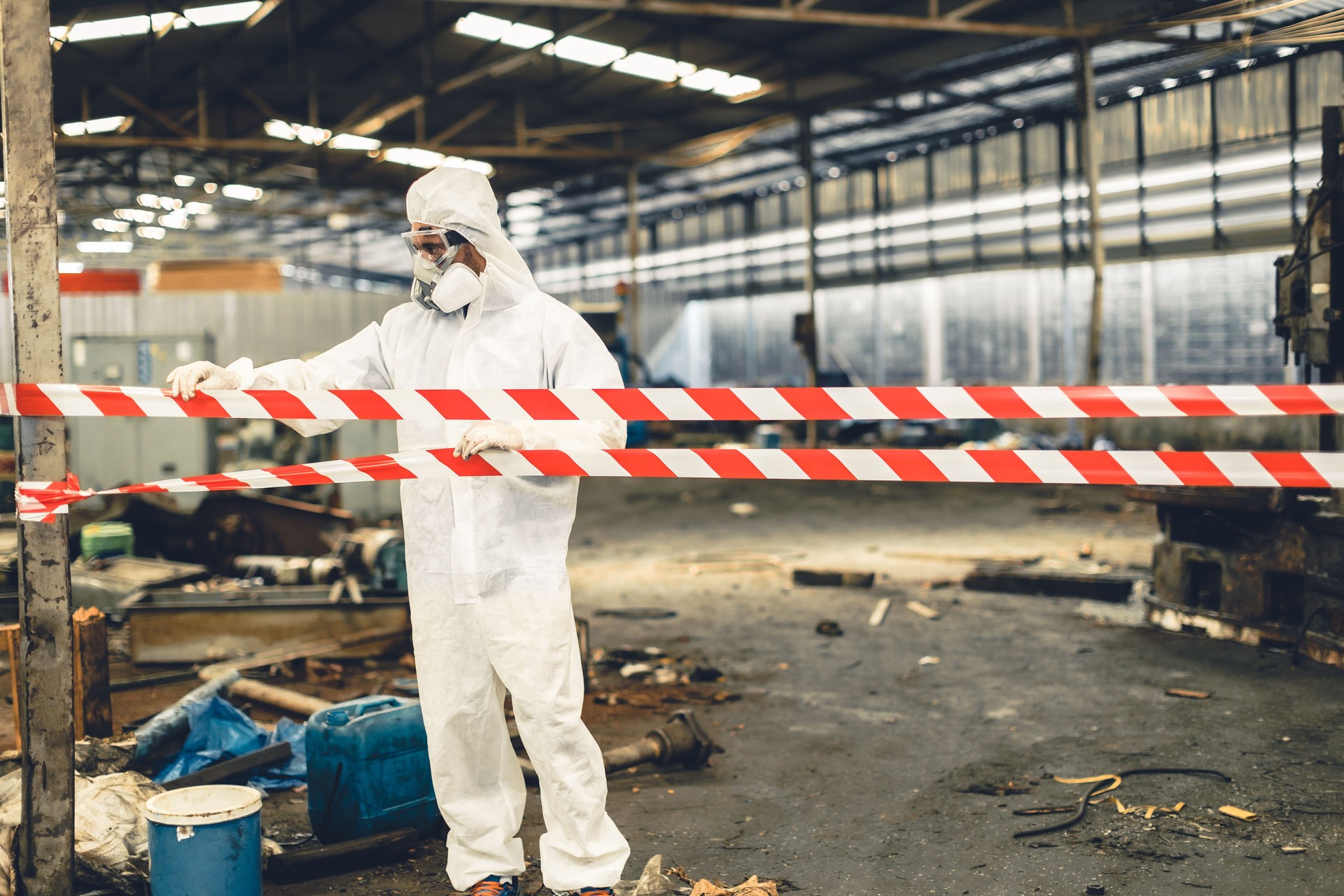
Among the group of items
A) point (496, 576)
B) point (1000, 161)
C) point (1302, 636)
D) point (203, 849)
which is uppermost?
point (1000, 161)

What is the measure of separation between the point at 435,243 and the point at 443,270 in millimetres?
85

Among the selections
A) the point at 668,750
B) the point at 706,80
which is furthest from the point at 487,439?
the point at 706,80

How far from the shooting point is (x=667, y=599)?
7.84 m

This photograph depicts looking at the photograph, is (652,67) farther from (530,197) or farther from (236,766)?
(236,766)

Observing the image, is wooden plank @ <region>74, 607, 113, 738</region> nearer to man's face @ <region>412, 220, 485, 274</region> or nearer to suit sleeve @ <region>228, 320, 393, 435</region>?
suit sleeve @ <region>228, 320, 393, 435</region>

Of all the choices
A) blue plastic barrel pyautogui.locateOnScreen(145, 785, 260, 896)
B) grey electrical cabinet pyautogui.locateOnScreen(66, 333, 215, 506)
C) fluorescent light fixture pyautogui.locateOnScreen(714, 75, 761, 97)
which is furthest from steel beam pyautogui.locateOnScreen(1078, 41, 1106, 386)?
blue plastic barrel pyautogui.locateOnScreen(145, 785, 260, 896)

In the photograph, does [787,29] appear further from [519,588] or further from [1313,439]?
[519,588]

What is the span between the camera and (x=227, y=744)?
4.27 m

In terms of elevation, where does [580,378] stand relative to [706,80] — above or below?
below

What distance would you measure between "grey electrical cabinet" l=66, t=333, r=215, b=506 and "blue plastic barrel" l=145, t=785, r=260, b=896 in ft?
30.4

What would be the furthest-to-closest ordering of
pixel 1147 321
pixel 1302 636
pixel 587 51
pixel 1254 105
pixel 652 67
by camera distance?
pixel 1147 321 → pixel 652 67 → pixel 1254 105 → pixel 587 51 → pixel 1302 636

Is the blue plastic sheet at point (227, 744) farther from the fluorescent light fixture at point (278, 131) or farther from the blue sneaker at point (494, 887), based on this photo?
the fluorescent light fixture at point (278, 131)

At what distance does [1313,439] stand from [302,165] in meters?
17.3

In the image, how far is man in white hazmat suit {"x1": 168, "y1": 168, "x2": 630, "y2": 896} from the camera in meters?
2.88
